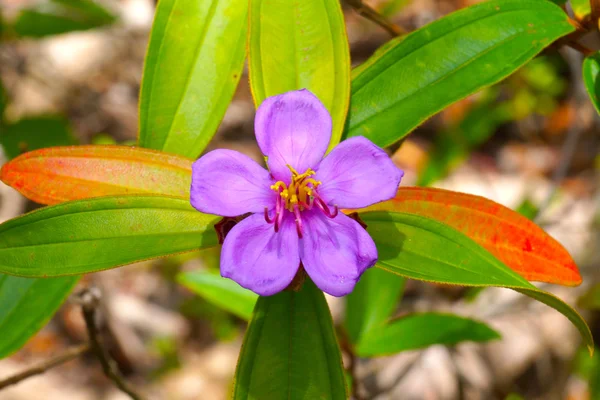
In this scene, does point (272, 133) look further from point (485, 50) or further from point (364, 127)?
point (485, 50)

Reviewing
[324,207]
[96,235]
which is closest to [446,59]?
[324,207]

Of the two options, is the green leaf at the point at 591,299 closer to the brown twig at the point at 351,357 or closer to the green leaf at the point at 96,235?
the brown twig at the point at 351,357

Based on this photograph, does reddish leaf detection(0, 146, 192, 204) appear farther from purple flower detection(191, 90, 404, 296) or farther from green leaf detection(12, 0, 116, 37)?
green leaf detection(12, 0, 116, 37)

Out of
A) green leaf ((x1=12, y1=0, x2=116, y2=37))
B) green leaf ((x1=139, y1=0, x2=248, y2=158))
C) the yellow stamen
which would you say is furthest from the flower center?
green leaf ((x1=12, y1=0, x2=116, y2=37))

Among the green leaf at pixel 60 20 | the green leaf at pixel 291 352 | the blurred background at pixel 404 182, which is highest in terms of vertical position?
the green leaf at pixel 60 20

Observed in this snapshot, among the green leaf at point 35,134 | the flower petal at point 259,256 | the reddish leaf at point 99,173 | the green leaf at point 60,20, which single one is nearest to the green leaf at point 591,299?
the flower petal at point 259,256

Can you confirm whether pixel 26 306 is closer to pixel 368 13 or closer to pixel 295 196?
pixel 295 196

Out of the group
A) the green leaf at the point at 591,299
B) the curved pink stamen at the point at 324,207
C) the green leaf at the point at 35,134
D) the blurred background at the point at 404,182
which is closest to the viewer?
the curved pink stamen at the point at 324,207

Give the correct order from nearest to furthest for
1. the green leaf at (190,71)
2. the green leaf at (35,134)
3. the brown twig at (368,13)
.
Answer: the green leaf at (190,71)
the brown twig at (368,13)
the green leaf at (35,134)
